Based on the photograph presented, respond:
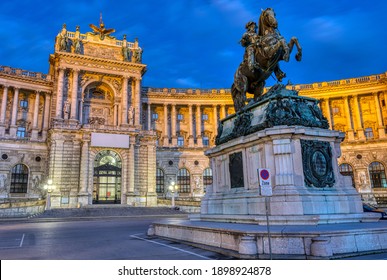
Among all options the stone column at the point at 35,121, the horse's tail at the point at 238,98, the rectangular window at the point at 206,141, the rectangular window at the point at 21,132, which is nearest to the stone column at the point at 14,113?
the rectangular window at the point at 21,132

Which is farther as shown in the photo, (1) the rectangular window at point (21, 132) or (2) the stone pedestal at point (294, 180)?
(1) the rectangular window at point (21, 132)

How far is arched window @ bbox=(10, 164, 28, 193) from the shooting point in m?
45.7

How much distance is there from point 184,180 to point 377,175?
1241 inches

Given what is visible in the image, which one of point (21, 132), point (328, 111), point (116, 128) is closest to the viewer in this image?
point (116, 128)

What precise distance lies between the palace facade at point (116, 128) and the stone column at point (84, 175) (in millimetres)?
131

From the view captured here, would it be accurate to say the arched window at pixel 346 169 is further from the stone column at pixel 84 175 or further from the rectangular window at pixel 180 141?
the stone column at pixel 84 175

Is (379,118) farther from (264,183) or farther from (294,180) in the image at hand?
(264,183)

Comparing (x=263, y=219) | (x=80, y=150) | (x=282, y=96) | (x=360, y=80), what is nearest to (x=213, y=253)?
(x=263, y=219)

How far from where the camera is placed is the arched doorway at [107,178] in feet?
145

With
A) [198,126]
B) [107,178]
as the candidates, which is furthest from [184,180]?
[107,178]

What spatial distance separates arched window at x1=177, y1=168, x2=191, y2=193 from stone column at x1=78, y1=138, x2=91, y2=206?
17629mm

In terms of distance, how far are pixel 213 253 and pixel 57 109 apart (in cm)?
4291

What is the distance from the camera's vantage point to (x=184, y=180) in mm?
55594

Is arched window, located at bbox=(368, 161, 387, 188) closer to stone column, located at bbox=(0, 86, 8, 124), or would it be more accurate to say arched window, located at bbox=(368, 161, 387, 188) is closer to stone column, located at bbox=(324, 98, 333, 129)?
stone column, located at bbox=(324, 98, 333, 129)
